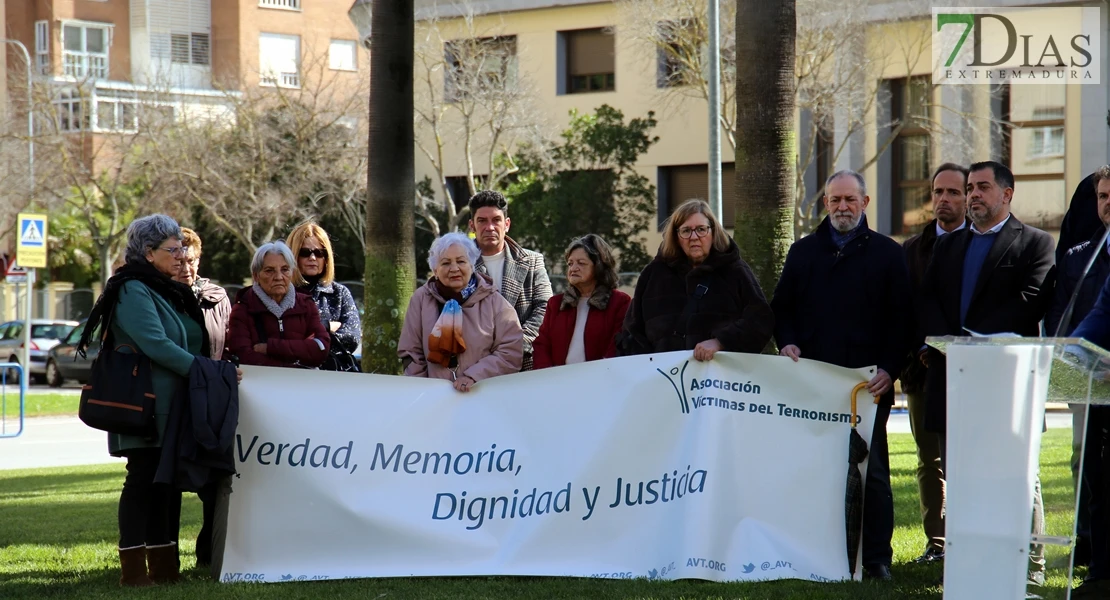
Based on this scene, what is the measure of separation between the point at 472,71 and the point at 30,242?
12.7 m

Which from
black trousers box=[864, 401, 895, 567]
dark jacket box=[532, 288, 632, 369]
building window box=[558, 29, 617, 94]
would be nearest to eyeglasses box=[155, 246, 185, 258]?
dark jacket box=[532, 288, 632, 369]

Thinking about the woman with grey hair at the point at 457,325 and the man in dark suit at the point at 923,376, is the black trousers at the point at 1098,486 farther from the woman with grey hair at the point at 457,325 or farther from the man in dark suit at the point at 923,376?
the woman with grey hair at the point at 457,325

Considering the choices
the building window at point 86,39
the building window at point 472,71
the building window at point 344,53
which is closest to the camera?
the building window at point 472,71

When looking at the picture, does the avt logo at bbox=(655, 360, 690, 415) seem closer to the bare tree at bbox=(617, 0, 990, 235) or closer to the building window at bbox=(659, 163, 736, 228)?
the bare tree at bbox=(617, 0, 990, 235)

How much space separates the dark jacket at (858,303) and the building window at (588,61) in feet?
96.4

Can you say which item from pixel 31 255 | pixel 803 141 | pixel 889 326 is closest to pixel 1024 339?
pixel 889 326

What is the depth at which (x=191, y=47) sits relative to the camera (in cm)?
5216

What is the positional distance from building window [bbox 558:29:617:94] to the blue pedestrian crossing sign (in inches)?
685

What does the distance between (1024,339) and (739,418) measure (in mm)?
2044

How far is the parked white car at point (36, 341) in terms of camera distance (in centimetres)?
3425

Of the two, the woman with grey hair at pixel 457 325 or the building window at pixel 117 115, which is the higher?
the building window at pixel 117 115

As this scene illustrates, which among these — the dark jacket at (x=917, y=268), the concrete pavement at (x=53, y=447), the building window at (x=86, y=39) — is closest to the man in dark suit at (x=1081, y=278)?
the dark jacket at (x=917, y=268)

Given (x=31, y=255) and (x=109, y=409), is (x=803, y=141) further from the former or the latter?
(x=109, y=409)

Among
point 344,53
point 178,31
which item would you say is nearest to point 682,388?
point 344,53
